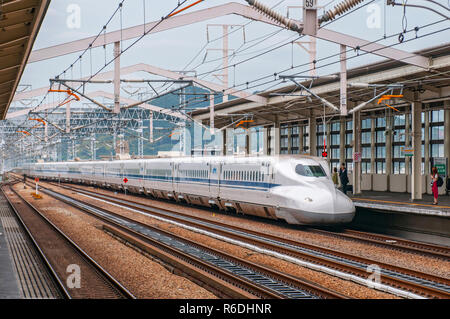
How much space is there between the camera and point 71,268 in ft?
45.2

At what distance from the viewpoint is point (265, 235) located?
61.2ft

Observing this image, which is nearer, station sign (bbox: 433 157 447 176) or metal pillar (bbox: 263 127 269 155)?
station sign (bbox: 433 157 447 176)

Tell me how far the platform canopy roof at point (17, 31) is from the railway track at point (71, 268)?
551cm

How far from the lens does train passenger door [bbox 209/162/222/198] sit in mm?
26656

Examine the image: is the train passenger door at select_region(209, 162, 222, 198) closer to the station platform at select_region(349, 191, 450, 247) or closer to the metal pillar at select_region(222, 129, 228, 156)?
the station platform at select_region(349, 191, 450, 247)

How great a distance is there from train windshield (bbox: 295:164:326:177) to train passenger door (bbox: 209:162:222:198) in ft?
22.2

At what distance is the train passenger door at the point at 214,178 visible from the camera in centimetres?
2666

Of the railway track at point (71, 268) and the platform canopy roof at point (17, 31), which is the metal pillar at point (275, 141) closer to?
the railway track at point (71, 268)

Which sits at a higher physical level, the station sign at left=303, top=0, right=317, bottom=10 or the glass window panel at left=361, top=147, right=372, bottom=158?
the station sign at left=303, top=0, right=317, bottom=10

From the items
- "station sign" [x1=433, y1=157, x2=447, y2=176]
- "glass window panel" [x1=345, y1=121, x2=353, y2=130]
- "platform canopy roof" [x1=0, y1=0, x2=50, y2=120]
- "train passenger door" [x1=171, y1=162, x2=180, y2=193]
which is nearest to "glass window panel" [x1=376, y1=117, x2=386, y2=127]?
"glass window panel" [x1=345, y1=121, x2=353, y2=130]

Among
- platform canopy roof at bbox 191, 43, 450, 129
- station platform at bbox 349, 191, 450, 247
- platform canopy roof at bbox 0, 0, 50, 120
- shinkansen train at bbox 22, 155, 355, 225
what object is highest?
platform canopy roof at bbox 191, 43, 450, 129

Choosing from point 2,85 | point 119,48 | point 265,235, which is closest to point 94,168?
point 119,48

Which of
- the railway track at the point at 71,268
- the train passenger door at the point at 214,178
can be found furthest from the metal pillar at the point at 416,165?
the railway track at the point at 71,268
